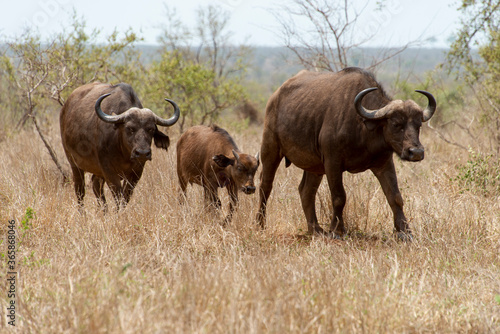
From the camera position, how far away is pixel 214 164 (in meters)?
8.39

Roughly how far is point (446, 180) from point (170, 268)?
5.66 metres

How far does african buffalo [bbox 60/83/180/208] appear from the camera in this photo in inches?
281

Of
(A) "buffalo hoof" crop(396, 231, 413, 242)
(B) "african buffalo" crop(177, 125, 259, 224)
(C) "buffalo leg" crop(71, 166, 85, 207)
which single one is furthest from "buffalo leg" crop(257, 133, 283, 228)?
(C) "buffalo leg" crop(71, 166, 85, 207)

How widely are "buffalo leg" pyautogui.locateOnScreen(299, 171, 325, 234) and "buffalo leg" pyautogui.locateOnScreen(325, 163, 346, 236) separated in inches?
14.9

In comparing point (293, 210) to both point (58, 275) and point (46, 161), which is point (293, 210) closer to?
point (58, 275)

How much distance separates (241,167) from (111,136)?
6.00 feet

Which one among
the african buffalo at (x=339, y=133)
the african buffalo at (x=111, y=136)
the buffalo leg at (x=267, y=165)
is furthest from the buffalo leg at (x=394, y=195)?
the african buffalo at (x=111, y=136)

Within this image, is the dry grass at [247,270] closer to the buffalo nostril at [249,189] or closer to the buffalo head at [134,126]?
the buffalo nostril at [249,189]

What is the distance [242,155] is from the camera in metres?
7.98

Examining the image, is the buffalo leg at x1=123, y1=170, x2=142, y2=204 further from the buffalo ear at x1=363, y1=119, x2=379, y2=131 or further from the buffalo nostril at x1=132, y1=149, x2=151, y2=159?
the buffalo ear at x1=363, y1=119, x2=379, y2=131

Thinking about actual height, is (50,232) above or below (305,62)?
below

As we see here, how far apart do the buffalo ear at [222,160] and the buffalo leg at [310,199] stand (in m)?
1.12

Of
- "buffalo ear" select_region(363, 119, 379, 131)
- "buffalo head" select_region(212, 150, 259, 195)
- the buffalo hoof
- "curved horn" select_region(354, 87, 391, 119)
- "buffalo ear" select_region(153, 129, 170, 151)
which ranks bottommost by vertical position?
the buffalo hoof

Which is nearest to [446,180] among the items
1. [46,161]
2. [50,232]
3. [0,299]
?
[50,232]
